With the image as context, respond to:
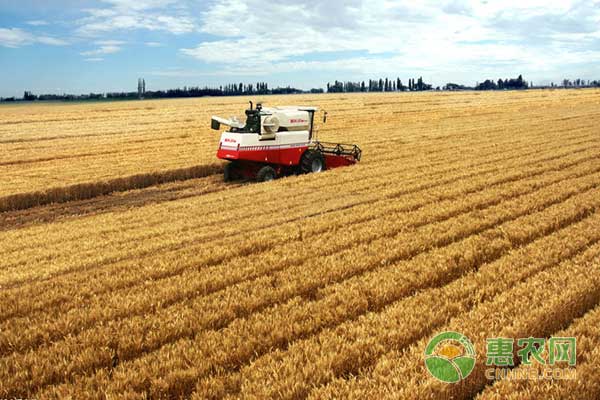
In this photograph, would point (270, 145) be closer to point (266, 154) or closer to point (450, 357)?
point (266, 154)

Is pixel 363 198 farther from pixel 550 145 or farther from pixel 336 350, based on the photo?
pixel 550 145

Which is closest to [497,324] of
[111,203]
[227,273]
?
[227,273]

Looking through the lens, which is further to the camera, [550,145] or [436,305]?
[550,145]

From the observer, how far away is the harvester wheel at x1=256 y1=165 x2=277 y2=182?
17.5 m

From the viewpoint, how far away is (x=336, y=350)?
5.19 metres

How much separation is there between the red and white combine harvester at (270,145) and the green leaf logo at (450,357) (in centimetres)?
1237

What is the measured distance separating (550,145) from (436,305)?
1833 centimetres

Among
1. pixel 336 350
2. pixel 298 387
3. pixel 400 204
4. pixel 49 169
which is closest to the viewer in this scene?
pixel 298 387

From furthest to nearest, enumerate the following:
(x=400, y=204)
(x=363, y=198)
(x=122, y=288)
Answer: (x=363, y=198)
(x=400, y=204)
(x=122, y=288)

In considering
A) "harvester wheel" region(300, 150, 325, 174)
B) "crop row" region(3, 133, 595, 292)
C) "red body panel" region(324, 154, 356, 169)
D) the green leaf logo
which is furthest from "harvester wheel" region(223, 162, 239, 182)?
the green leaf logo

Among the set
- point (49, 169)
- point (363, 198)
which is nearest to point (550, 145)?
point (363, 198)

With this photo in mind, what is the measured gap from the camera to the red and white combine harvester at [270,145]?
17078 millimetres

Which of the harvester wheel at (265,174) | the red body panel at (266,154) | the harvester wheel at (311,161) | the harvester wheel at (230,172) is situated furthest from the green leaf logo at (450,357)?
the harvester wheel at (230,172)

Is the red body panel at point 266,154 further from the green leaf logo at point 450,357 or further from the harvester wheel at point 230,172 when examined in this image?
the green leaf logo at point 450,357
